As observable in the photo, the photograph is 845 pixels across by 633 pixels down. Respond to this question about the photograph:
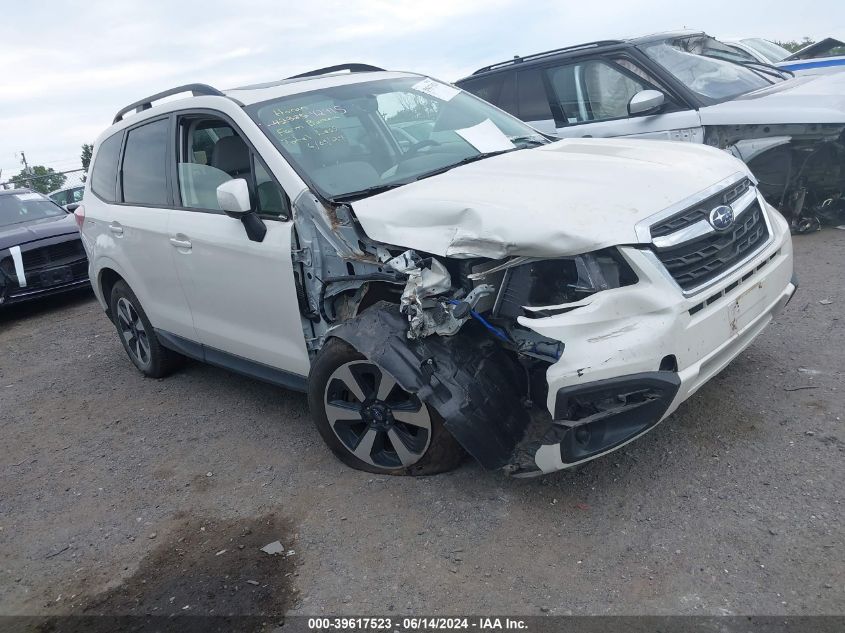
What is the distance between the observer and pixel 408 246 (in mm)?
3191

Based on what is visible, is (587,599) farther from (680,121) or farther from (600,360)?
(680,121)

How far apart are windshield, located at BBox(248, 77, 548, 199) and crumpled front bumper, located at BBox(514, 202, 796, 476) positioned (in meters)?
1.34

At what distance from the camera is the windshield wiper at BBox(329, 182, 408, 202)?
356cm

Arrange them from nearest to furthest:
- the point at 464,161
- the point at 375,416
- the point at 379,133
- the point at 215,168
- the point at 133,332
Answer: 1. the point at 375,416
2. the point at 464,161
3. the point at 379,133
4. the point at 215,168
5. the point at 133,332

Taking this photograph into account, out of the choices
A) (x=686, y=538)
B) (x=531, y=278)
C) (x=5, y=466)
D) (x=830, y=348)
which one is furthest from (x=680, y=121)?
(x=5, y=466)

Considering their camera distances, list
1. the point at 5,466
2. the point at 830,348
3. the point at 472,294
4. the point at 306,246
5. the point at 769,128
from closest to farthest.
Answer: the point at 472,294 < the point at 306,246 < the point at 830,348 < the point at 5,466 < the point at 769,128

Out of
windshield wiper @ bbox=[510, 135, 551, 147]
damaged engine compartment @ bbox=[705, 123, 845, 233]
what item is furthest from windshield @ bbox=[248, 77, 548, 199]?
damaged engine compartment @ bbox=[705, 123, 845, 233]

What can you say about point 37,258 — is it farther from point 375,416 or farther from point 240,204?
point 375,416

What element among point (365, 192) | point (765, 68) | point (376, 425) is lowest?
point (376, 425)

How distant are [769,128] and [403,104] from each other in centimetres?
343

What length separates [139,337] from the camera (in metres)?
5.55

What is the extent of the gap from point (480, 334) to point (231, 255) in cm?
153

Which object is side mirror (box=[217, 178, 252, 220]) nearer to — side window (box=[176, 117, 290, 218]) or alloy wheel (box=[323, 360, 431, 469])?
side window (box=[176, 117, 290, 218])

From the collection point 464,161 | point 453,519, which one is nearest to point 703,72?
point 464,161
